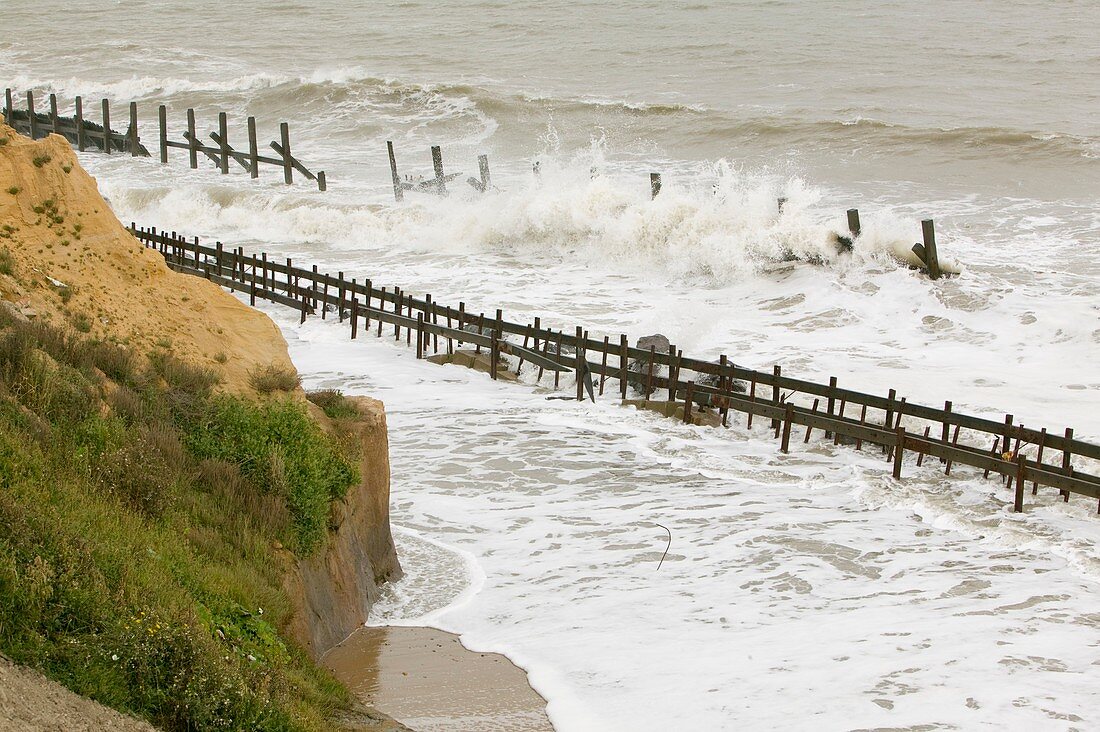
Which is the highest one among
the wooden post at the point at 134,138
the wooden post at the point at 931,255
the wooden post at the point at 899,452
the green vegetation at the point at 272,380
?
the wooden post at the point at 134,138

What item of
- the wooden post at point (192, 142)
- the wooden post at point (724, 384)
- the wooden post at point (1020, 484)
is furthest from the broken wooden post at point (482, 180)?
the wooden post at point (1020, 484)

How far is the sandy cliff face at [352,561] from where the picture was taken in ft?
28.9

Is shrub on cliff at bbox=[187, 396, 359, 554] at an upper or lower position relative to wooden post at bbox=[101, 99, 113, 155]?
lower

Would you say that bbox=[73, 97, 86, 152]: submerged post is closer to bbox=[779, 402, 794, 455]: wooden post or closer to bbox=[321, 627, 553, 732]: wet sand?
bbox=[779, 402, 794, 455]: wooden post

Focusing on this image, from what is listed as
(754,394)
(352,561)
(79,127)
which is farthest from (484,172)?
(352,561)

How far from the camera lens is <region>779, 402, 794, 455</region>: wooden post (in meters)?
14.8

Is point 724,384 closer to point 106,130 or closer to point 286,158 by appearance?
point 286,158

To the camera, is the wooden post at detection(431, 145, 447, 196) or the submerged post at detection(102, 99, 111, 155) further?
the submerged post at detection(102, 99, 111, 155)

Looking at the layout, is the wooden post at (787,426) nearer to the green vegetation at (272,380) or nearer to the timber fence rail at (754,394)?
the timber fence rail at (754,394)

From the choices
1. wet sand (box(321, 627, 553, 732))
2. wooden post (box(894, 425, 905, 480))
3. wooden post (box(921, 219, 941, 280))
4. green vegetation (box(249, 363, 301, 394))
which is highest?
green vegetation (box(249, 363, 301, 394))

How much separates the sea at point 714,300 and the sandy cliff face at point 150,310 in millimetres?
734

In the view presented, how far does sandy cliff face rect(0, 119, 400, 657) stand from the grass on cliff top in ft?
1.36

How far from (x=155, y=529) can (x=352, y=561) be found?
220 centimetres

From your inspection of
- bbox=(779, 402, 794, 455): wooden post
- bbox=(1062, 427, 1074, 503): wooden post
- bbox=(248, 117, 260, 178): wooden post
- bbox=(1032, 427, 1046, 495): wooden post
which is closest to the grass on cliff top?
bbox=(779, 402, 794, 455): wooden post
